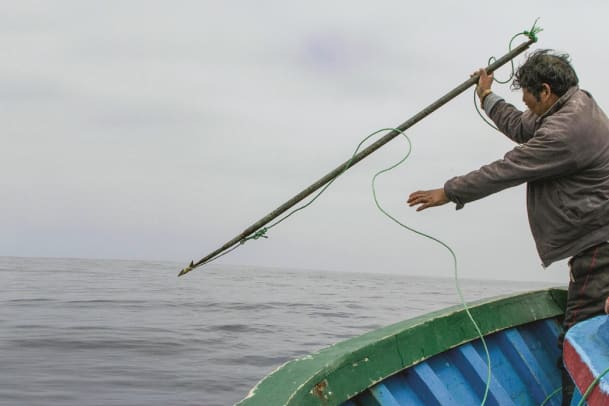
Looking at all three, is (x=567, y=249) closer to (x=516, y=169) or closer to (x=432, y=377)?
(x=516, y=169)

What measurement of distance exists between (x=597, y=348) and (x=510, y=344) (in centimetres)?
214

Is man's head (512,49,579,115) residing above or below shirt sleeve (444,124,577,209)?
above

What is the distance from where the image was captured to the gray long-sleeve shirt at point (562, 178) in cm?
304

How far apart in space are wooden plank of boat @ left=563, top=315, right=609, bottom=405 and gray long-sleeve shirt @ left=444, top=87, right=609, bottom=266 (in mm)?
822

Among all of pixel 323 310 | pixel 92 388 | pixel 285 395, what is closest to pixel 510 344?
pixel 285 395

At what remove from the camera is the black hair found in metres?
3.27

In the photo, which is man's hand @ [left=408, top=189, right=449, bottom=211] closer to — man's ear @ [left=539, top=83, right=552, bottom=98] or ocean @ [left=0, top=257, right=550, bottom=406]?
man's ear @ [left=539, top=83, right=552, bottom=98]

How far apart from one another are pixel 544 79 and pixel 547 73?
0.12ft

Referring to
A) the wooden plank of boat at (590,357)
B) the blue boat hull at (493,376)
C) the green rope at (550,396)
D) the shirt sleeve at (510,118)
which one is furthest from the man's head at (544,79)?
the green rope at (550,396)

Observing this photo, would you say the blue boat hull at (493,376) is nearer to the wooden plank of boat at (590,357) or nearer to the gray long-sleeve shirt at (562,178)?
the gray long-sleeve shirt at (562,178)

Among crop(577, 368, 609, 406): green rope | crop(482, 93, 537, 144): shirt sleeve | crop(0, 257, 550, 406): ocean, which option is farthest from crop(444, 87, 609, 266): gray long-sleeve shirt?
crop(0, 257, 550, 406): ocean

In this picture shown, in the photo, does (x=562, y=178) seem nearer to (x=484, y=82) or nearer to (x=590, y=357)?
(x=484, y=82)

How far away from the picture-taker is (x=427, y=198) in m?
3.31

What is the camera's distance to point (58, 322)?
47.6 feet
